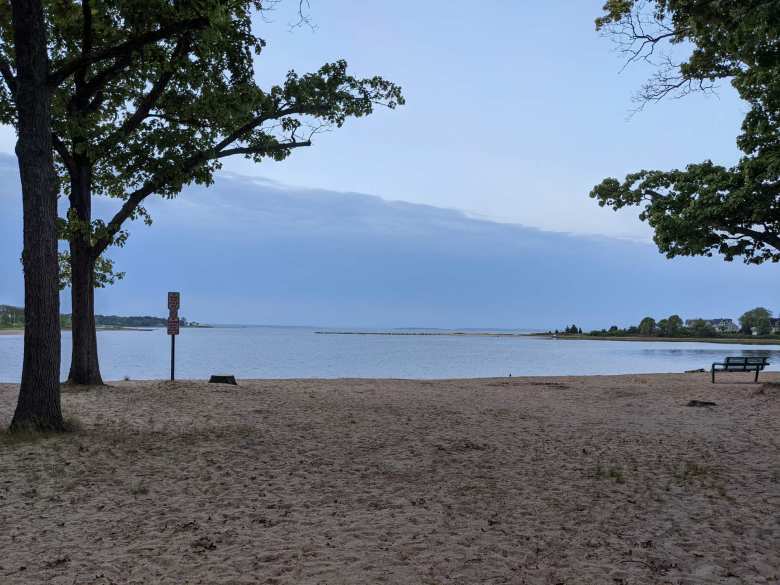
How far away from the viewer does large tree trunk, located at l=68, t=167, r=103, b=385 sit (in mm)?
14555

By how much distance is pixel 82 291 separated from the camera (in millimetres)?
14664

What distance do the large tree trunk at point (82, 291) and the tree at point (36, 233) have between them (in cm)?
629

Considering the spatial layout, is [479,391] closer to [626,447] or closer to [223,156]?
[626,447]

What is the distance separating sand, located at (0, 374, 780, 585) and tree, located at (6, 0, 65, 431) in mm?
852

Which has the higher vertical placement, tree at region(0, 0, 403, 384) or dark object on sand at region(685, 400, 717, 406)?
tree at region(0, 0, 403, 384)

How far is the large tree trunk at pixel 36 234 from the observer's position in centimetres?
853

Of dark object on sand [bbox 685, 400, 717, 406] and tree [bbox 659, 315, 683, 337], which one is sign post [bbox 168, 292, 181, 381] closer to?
dark object on sand [bbox 685, 400, 717, 406]

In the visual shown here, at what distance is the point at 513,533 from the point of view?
15.5ft

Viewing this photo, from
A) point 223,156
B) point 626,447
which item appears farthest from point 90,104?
point 626,447

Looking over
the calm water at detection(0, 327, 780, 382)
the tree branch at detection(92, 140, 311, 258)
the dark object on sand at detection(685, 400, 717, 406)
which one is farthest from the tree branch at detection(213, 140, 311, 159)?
the calm water at detection(0, 327, 780, 382)

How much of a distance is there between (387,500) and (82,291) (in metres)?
12.1

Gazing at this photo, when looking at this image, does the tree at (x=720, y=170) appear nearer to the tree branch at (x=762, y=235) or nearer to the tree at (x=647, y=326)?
the tree branch at (x=762, y=235)

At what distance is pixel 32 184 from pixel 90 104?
7509 mm

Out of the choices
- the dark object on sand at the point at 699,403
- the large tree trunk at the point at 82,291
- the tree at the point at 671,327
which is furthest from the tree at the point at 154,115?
the tree at the point at 671,327
